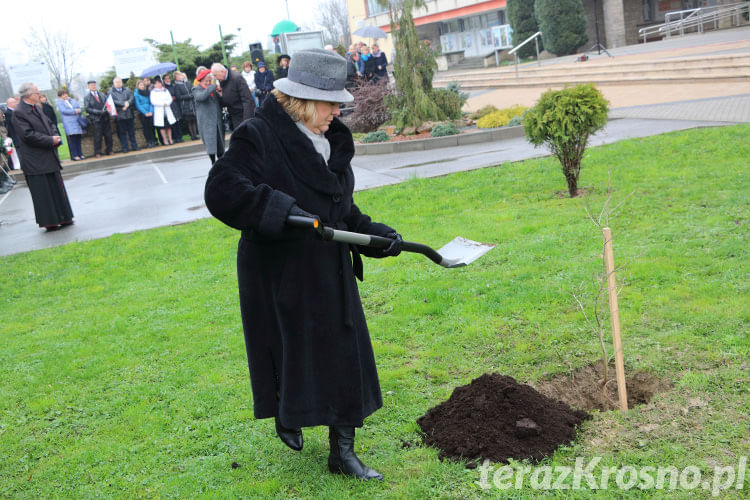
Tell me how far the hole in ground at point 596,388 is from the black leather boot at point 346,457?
1323mm

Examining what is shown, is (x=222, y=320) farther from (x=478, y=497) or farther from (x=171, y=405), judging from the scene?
(x=478, y=497)

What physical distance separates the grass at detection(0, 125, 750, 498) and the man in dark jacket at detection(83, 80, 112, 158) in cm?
1349

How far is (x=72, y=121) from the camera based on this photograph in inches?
850

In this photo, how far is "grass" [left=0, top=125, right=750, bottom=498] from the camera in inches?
143

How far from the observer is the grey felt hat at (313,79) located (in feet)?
10.6

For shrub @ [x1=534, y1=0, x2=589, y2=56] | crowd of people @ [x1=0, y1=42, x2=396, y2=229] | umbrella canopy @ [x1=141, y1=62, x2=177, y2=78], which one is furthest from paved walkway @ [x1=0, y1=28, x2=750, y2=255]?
shrub @ [x1=534, y1=0, x2=589, y2=56]

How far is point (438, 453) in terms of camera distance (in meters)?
3.63

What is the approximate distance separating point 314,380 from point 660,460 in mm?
1681

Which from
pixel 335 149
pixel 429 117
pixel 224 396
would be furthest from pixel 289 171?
pixel 429 117

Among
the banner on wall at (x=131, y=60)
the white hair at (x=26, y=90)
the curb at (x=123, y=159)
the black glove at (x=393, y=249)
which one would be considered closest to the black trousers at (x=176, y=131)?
the curb at (x=123, y=159)

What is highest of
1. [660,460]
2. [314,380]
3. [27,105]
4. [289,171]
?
[27,105]

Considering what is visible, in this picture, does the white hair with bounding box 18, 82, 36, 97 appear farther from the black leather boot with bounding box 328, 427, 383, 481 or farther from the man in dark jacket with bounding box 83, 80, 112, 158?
the man in dark jacket with bounding box 83, 80, 112, 158

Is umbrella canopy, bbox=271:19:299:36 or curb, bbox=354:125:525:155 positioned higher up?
umbrella canopy, bbox=271:19:299:36

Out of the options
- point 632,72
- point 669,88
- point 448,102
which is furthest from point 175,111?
point 669,88
